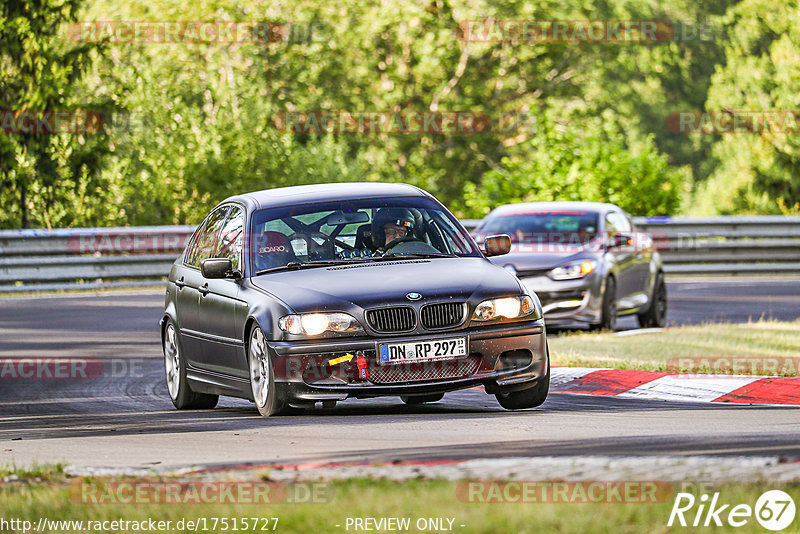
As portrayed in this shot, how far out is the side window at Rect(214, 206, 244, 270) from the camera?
10922 millimetres

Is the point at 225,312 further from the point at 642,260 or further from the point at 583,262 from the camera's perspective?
the point at 642,260

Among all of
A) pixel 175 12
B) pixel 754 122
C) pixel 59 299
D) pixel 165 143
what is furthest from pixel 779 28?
pixel 59 299

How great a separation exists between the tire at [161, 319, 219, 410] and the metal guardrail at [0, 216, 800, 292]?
15.4 metres

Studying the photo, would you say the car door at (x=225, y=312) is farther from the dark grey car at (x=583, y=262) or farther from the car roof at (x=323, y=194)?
the dark grey car at (x=583, y=262)

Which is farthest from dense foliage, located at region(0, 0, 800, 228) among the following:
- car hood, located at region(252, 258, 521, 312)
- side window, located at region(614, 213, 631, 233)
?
car hood, located at region(252, 258, 521, 312)

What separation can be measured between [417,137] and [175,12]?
11238 millimetres

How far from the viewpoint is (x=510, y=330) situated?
32.2 ft

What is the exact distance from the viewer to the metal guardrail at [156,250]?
26984 mm

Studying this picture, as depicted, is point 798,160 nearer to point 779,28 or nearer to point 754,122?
point 754,122

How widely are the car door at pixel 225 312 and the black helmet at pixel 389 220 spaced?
95 centimetres

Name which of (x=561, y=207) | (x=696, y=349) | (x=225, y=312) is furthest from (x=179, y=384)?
(x=561, y=207)

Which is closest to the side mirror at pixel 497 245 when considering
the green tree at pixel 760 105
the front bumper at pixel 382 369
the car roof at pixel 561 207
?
the front bumper at pixel 382 369

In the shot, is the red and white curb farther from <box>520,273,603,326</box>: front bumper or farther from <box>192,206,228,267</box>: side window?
<box>520,273,603,326</box>: front bumper

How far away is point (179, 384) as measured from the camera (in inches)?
454
